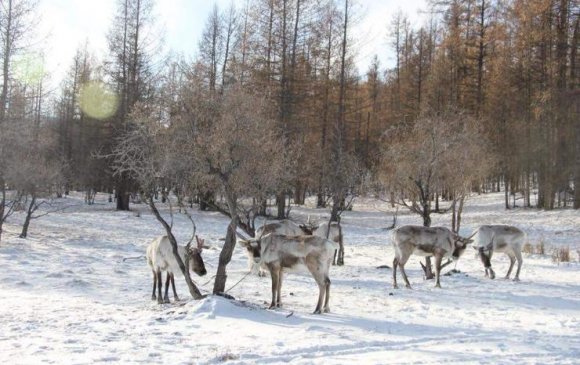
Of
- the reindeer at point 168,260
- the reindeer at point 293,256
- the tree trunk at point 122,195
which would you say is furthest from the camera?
the tree trunk at point 122,195

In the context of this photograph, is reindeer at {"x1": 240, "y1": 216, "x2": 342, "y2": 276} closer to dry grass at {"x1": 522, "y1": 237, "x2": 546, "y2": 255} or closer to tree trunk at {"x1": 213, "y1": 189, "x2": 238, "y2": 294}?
tree trunk at {"x1": 213, "y1": 189, "x2": 238, "y2": 294}

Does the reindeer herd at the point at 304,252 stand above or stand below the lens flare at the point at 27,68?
below

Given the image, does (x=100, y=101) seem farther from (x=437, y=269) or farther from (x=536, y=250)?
(x=437, y=269)

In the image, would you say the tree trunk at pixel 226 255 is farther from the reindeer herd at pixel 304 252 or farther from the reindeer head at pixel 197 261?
the reindeer head at pixel 197 261

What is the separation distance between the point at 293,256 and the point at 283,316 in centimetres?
121

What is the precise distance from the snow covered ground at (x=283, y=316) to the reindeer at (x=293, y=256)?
520 millimetres

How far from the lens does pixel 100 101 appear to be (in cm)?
3247

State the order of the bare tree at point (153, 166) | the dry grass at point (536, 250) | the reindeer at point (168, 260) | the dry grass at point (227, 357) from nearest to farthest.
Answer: the dry grass at point (227, 357)
the bare tree at point (153, 166)
the reindeer at point (168, 260)
the dry grass at point (536, 250)

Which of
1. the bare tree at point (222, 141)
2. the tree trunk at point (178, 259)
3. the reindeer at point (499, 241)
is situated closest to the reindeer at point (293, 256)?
the bare tree at point (222, 141)

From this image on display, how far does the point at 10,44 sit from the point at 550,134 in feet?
83.4

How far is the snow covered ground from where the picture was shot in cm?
646

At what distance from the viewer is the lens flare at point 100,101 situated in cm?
3162

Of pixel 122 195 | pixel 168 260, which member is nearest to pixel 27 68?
pixel 122 195

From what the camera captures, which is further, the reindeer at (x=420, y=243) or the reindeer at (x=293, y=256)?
the reindeer at (x=420, y=243)
